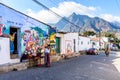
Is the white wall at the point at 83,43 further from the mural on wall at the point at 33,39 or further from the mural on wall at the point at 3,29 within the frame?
the mural on wall at the point at 3,29

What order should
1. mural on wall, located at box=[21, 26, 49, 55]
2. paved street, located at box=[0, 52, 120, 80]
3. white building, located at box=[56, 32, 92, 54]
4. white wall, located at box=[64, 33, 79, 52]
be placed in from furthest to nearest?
white wall, located at box=[64, 33, 79, 52] < white building, located at box=[56, 32, 92, 54] < mural on wall, located at box=[21, 26, 49, 55] < paved street, located at box=[0, 52, 120, 80]

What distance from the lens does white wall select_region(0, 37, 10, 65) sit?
20406mm

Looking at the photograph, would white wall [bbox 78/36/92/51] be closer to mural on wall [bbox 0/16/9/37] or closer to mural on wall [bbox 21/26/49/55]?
mural on wall [bbox 21/26/49/55]

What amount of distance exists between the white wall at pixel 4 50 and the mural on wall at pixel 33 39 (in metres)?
3.22

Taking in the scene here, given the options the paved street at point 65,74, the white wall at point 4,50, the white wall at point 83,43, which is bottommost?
Result: the paved street at point 65,74

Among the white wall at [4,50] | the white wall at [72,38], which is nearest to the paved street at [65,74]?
the white wall at [4,50]

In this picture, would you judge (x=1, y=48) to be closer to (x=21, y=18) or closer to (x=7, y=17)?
(x=7, y=17)

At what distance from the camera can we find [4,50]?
2089 cm

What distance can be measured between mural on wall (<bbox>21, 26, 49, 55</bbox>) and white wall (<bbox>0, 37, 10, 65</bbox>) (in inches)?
127

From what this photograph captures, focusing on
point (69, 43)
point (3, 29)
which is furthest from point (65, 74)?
point (69, 43)

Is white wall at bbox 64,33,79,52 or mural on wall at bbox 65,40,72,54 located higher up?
white wall at bbox 64,33,79,52

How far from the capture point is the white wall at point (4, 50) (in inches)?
803

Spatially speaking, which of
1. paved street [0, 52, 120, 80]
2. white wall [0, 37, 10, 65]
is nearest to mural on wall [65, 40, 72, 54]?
paved street [0, 52, 120, 80]

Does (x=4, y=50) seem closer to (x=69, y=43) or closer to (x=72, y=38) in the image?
(x=69, y=43)
